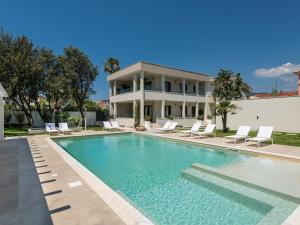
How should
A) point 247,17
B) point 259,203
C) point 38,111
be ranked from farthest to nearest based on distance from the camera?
point 38,111 < point 247,17 < point 259,203

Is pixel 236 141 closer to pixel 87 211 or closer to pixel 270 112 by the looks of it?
pixel 270 112

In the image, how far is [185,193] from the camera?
19.0 feet

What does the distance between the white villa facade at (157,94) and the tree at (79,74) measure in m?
3.39

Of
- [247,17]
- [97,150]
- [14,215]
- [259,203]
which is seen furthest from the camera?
[247,17]

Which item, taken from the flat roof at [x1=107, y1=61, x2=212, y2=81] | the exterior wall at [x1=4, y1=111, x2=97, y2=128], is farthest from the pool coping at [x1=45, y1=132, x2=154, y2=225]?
the exterior wall at [x1=4, y1=111, x2=97, y2=128]

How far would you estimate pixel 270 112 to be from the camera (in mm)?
18297

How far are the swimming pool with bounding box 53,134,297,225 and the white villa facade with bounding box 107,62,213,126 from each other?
14.8 meters

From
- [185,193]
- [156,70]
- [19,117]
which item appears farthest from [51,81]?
[185,193]

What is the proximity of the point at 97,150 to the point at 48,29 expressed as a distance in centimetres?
1582

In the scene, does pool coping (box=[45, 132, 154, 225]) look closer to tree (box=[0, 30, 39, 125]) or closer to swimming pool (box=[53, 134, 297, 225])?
swimming pool (box=[53, 134, 297, 225])

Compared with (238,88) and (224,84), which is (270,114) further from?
(238,88)

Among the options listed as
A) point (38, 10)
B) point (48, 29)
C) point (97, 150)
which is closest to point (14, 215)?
point (97, 150)

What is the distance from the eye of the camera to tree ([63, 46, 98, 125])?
82.1 ft

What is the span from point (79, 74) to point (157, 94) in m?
10.4
